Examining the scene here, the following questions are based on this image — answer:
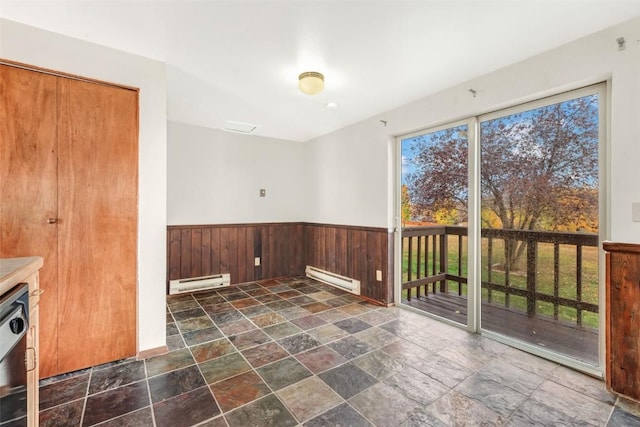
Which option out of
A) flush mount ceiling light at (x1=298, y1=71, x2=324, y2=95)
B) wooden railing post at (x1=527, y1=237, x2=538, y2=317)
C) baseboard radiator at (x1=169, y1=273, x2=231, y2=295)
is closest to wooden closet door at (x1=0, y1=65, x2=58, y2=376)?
flush mount ceiling light at (x1=298, y1=71, x2=324, y2=95)

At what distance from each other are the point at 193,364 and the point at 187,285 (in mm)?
1959

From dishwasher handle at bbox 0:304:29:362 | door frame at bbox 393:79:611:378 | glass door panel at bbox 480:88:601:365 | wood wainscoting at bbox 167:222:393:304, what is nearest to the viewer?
dishwasher handle at bbox 0:304:29:362

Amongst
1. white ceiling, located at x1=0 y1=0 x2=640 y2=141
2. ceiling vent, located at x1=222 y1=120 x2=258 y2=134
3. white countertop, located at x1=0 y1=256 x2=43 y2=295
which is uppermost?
ceiling vent, located at x1=222 y1=120 x2=258 y2=134

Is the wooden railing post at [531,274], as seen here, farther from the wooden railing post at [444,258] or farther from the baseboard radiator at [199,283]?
the baseboard radiator at [199,283]

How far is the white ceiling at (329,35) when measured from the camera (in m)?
1.70

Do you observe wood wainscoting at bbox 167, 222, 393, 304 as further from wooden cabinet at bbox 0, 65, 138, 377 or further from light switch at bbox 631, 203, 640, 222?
light switch at bbox 631, 203, 640, 222

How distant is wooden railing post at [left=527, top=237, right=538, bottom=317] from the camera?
2.37 metres

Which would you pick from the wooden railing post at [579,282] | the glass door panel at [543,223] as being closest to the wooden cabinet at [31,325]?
the glass door panel at [543,223]

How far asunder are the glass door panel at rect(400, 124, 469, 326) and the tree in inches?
0.6

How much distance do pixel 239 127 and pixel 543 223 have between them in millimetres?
3715

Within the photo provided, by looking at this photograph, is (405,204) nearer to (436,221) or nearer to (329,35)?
(436,221)

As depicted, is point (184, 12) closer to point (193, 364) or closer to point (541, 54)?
point (193, 364)

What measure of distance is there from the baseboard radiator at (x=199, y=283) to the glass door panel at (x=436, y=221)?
2530 millimetres

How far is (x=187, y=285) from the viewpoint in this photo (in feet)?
12.7
